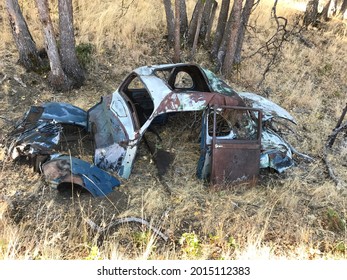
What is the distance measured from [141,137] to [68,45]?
3.27 m

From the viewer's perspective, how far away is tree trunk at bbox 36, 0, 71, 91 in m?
6.38

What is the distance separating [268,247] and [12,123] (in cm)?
452

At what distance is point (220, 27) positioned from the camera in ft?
28.3

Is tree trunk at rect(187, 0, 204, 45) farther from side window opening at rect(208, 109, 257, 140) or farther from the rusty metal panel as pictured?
the rusty metal panel

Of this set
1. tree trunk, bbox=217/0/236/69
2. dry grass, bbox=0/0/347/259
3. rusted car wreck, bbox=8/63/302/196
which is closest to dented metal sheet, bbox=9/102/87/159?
rusted car wreck, bbox=8/63/302/196

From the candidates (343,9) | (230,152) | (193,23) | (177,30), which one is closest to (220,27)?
(193,23)

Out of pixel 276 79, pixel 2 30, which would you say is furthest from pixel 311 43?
pixel 2 30

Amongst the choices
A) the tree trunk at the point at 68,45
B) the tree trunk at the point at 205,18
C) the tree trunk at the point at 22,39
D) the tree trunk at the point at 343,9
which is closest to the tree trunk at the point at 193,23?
the tree trunk at the point at 205,18

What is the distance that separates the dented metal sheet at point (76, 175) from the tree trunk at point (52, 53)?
9.41 feet

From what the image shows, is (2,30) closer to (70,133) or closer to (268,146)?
(70,133)

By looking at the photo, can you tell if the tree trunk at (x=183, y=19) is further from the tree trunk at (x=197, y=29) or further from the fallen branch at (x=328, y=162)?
the fallen branch at (x=328, y=162)

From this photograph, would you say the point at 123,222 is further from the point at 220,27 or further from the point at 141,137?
the point at 220,27

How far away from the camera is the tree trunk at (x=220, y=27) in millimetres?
8469

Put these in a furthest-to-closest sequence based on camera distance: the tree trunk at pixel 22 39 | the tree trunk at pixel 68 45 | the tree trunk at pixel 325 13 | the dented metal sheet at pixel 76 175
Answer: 1. the tree trunk at pixel 325 13
2. the tree trunk at pixel 22 39
3. the tree trunk at pixel 68 45
4. the dented metal sheet at pixel 76 175
